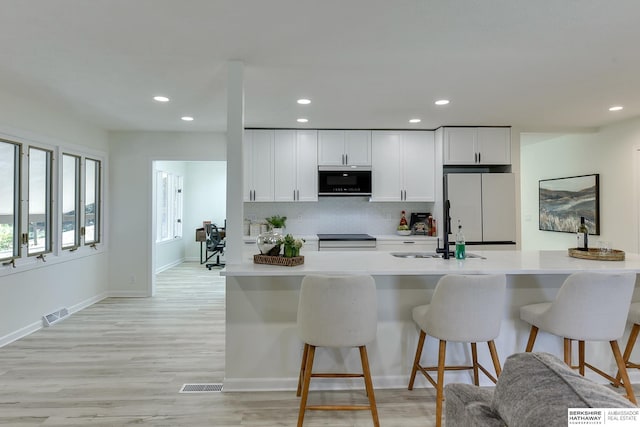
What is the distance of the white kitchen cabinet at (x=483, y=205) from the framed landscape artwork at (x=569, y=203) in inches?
51.2

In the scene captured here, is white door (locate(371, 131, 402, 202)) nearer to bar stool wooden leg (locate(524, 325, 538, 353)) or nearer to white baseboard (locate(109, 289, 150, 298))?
bar stool wooden leg (locate(524, 325, 538, 353))

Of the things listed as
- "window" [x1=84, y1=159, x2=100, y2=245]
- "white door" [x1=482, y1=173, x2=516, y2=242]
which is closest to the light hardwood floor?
"window" [x1=84, y1=159, x2=100, y2=245]

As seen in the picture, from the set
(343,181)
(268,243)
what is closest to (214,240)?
(343,181)

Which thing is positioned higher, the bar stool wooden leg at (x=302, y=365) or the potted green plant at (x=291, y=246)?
the potted green plant at (x=291, y=246)

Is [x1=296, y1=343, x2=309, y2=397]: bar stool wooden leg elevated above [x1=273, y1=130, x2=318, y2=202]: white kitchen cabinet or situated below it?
below

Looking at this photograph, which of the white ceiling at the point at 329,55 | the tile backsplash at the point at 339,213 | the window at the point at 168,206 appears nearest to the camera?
the white ceiling at the point at 329,55

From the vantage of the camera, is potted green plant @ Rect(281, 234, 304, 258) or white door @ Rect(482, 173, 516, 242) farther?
white door @ Rect(482, 173, 516, 242)

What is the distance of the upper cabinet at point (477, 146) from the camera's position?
497 cm

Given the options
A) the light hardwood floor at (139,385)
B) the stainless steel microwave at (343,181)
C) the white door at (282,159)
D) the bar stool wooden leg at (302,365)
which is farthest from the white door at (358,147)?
the bar stool wooden leg at (302,365)

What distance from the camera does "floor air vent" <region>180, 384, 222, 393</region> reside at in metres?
2.65

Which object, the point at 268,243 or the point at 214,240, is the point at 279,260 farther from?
the point at 214,240

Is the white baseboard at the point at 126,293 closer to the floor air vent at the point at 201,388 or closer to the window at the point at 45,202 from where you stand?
the window at the point at 45,202

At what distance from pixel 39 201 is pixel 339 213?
3.71 metres

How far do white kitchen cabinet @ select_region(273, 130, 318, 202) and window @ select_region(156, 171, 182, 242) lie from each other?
348 centimetres
